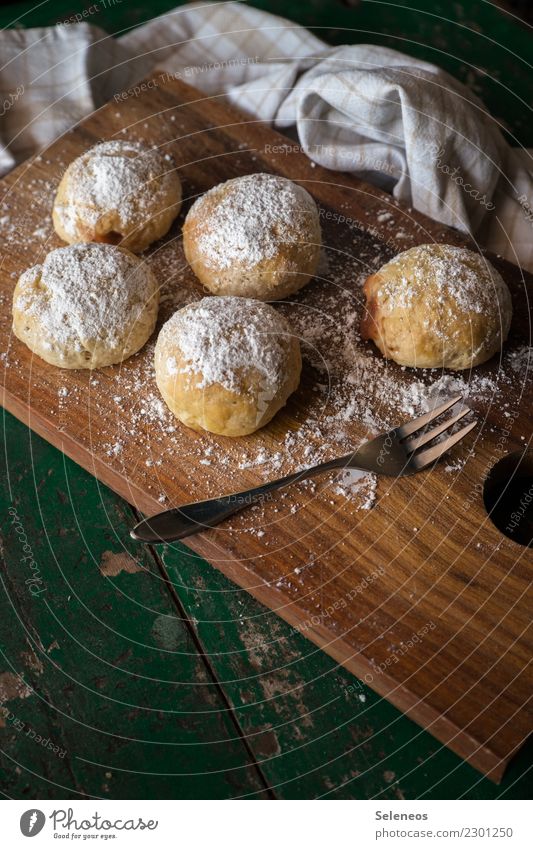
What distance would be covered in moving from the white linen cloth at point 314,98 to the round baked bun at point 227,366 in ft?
1.83

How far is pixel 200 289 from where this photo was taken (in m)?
1.59

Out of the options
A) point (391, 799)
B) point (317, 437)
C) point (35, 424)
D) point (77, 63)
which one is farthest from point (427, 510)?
point (77, 63)

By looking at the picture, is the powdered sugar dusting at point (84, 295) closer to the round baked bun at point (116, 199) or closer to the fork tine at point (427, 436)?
the round baked bun at point (116, 199)

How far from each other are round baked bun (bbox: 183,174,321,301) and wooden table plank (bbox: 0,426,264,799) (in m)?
0.46

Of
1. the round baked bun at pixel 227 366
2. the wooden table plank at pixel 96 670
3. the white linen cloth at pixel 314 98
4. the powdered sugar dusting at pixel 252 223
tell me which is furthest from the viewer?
the white linen cloth at pixel 314 98

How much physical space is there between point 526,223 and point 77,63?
3.62 ft

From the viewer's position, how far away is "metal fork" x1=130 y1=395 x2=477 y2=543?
52.1 inches

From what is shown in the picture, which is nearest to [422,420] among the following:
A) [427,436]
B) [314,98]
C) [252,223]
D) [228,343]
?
[427,436]

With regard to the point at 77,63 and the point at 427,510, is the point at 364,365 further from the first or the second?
the point at 77,63

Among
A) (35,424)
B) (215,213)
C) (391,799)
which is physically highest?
(215,213)

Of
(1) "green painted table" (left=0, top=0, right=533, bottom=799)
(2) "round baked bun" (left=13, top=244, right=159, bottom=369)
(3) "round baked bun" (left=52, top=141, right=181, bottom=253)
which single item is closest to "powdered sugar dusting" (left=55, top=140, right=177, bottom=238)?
(3) "round baked bun" (left=52, top=141, right=181, bottom=253)

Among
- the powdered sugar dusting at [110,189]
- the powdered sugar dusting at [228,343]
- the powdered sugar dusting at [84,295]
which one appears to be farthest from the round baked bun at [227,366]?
the powdered sugar dusting at [110,189]

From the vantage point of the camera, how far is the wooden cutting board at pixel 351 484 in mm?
1233
